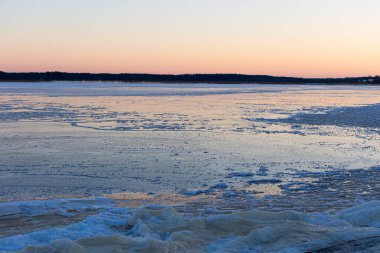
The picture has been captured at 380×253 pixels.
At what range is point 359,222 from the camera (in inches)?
208

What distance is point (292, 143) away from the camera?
11.1 metres

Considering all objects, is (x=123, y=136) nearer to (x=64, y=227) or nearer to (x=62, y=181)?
(x=62, y=181)

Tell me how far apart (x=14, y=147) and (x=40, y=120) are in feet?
16.8

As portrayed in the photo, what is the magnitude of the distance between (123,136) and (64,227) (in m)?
6.73

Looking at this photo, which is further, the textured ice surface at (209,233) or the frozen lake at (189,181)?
the frozen lake at (189,181)

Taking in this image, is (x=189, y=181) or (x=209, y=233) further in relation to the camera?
(x=189, y=181)

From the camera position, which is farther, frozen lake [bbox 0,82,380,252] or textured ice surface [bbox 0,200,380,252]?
frozen lake [bbox 0,82,380,252]

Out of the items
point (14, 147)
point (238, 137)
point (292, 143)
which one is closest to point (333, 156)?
point (292, 143)

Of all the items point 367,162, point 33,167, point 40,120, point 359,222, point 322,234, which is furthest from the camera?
point 40,120

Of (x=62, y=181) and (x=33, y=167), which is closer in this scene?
(x=62, y=181)

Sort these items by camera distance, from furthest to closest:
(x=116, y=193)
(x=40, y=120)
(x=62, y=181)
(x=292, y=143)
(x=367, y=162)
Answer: (x=40, y=120) → (x=292, y=143) → (x=367, y=162) → (x=62, y=181) → (x=116, y=193)

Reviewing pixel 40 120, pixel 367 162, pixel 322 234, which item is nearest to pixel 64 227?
pixel 322 234

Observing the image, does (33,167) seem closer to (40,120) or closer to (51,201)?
(51,201)

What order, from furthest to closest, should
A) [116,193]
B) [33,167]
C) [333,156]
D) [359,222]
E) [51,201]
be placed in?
[333,156] < [33,167] < [116,193] < [51,201] < [359,222]
